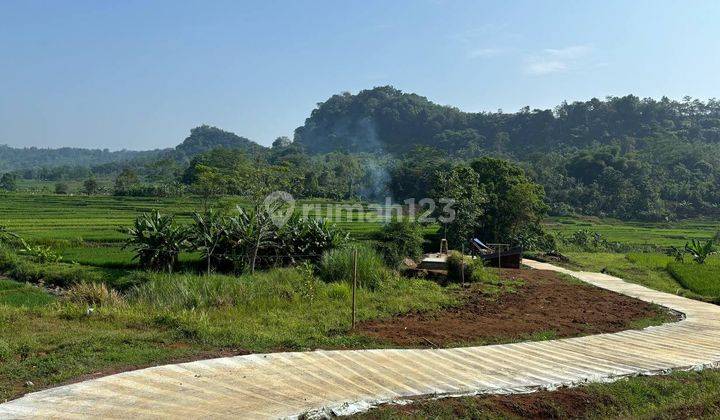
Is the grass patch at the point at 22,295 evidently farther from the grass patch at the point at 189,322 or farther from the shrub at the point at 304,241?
the shrub at the point at 304,241

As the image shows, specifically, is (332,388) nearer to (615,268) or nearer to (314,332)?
(314,332)

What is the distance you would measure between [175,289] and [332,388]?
234 inches

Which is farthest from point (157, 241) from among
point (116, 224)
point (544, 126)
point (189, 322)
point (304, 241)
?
point (544, 126)

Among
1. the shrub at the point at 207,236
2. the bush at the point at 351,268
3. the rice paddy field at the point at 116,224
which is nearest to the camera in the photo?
the bush at the point at 351,268

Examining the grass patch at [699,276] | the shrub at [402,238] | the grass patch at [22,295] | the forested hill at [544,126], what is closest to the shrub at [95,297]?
the grass patch at [22,295]

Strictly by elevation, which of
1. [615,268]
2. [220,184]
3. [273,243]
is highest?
[220,184]

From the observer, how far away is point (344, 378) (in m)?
5.98

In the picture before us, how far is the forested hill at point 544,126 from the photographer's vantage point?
83625 millimetres

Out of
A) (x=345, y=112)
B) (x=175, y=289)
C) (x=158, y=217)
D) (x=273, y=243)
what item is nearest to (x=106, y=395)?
(x=175, y=289)

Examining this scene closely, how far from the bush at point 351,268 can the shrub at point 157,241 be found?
4175 mm

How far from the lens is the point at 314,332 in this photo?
8.04 metres

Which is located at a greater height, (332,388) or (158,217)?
(158,217)

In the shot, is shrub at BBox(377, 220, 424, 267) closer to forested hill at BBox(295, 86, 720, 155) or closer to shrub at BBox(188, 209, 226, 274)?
shrub at BBox(188, 209, 226, 274)

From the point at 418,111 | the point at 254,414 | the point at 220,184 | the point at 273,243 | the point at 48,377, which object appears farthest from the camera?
the point at 418,111
